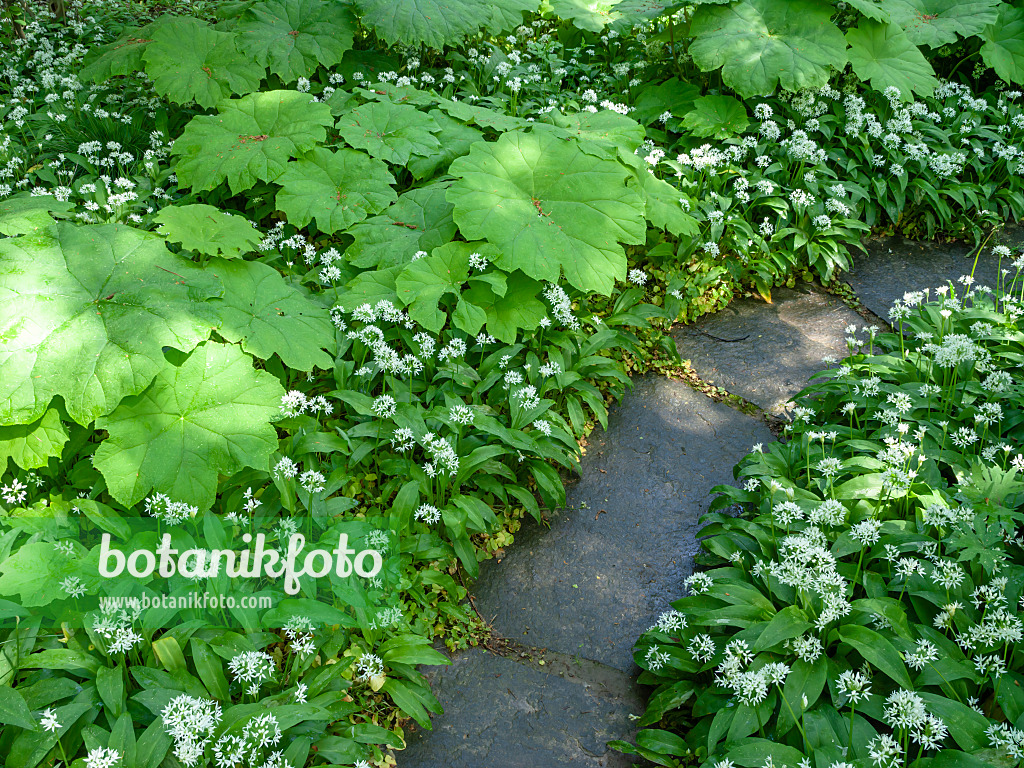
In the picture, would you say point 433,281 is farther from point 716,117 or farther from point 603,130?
point 716,117

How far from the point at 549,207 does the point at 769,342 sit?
212 centimetres

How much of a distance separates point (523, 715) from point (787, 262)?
4322 mm

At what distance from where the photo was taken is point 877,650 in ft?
9.29

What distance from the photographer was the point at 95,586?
9.81ft

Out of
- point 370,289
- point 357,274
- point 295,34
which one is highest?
point 295,34

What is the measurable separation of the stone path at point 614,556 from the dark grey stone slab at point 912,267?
4 centimetres

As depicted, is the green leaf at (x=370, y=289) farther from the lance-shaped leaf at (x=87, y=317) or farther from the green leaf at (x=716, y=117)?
the green leaf at (x=716, y=117)

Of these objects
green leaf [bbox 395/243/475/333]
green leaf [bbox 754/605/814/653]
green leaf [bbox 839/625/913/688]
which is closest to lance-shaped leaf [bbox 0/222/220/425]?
green leaf [bbox 395/243/475/333]

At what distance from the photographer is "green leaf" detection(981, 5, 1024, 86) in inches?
270

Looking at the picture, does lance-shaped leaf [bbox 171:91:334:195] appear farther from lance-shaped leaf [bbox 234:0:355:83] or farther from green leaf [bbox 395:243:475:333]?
green leaf [bbox 395:243:475:333]

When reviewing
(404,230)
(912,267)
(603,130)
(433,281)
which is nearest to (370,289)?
(433,281)

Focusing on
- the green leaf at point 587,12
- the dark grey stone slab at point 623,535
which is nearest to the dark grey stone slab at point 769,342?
the dark grey stone slab at point 623,535

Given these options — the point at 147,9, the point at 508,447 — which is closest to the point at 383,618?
the point at 508,447

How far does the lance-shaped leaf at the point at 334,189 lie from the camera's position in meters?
4.62
